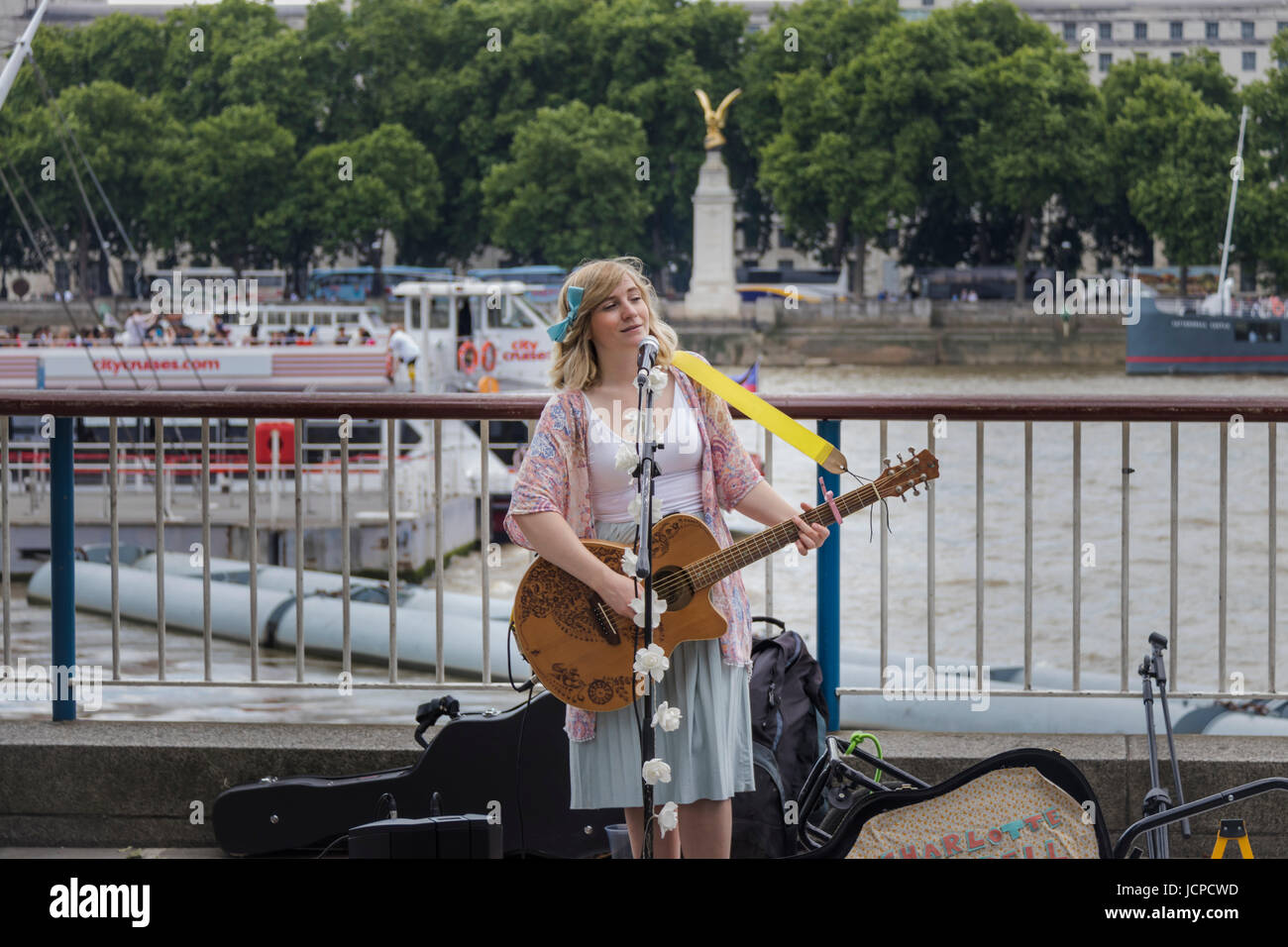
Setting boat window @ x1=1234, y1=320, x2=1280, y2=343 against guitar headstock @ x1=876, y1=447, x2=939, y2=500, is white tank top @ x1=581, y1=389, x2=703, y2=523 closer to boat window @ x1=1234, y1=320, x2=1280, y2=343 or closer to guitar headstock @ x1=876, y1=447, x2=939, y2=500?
guitar headstock @ x1=876, y1=447, x2=939, y2=500

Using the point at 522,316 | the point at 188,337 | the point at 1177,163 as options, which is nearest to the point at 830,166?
the point at 1177,163

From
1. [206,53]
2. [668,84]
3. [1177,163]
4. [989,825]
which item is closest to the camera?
[989,825]

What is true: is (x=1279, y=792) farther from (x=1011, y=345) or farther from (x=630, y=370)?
(x=1011, y=345)

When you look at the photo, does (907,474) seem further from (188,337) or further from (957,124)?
(957,124)

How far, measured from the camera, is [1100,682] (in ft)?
26.3

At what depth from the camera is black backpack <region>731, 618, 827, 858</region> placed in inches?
152

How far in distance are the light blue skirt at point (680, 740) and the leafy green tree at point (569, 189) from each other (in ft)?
213

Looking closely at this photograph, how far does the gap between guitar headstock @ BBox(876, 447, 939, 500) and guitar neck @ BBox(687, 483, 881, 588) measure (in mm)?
26

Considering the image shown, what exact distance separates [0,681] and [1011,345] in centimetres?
6212

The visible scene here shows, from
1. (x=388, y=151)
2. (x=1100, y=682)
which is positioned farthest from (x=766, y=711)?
(x=388, y=151)

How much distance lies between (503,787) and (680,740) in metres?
1.03

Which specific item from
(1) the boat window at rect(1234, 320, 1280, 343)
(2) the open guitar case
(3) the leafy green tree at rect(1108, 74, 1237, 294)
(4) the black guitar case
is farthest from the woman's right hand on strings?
(3) the leafy green tree at rect(1108, 74, 1237, 294)

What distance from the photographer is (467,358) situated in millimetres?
29406
